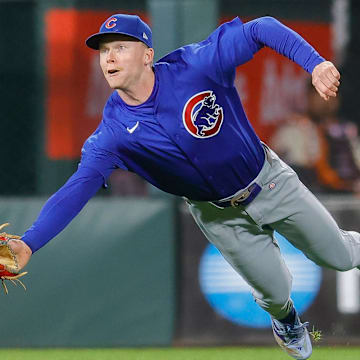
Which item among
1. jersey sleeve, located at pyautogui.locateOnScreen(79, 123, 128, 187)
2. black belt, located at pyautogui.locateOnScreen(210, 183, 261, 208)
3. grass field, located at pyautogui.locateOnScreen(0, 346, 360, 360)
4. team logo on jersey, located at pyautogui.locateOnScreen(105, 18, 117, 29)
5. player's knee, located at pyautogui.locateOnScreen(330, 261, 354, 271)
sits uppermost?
team logo on jersey, located at pyautogui.locateOnScreen(105, 18, 117, 29)

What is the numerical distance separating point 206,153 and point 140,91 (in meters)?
0.46

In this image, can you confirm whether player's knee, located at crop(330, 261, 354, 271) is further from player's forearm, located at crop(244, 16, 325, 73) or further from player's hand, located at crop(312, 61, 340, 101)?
player's hand, located at crop(312, 61, 340, 101)

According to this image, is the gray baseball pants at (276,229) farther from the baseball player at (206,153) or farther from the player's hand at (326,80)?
the player's hand at (326,80)

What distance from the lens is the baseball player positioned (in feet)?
16.4

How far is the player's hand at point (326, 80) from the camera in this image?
441cm

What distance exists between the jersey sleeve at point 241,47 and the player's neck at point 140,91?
0.23 metres

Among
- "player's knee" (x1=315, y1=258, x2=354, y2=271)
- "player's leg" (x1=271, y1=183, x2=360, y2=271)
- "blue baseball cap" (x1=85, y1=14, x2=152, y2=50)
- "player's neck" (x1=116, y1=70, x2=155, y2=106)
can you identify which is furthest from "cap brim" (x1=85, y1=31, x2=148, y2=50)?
"player's knee" (x1=315, y1=258, x2=354, y2=271)

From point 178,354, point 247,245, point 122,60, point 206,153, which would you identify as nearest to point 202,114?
point 206,153

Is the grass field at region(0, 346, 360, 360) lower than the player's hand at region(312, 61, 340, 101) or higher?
lower

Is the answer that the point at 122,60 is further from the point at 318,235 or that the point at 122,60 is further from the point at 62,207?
the point at 318,235

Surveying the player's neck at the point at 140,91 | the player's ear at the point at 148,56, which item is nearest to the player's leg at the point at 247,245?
the player's neck at the point at 140,91

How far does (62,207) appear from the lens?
16.2 feet

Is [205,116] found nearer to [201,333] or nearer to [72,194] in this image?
[72,194]

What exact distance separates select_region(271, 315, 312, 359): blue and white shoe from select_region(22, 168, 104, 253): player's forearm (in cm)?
174
